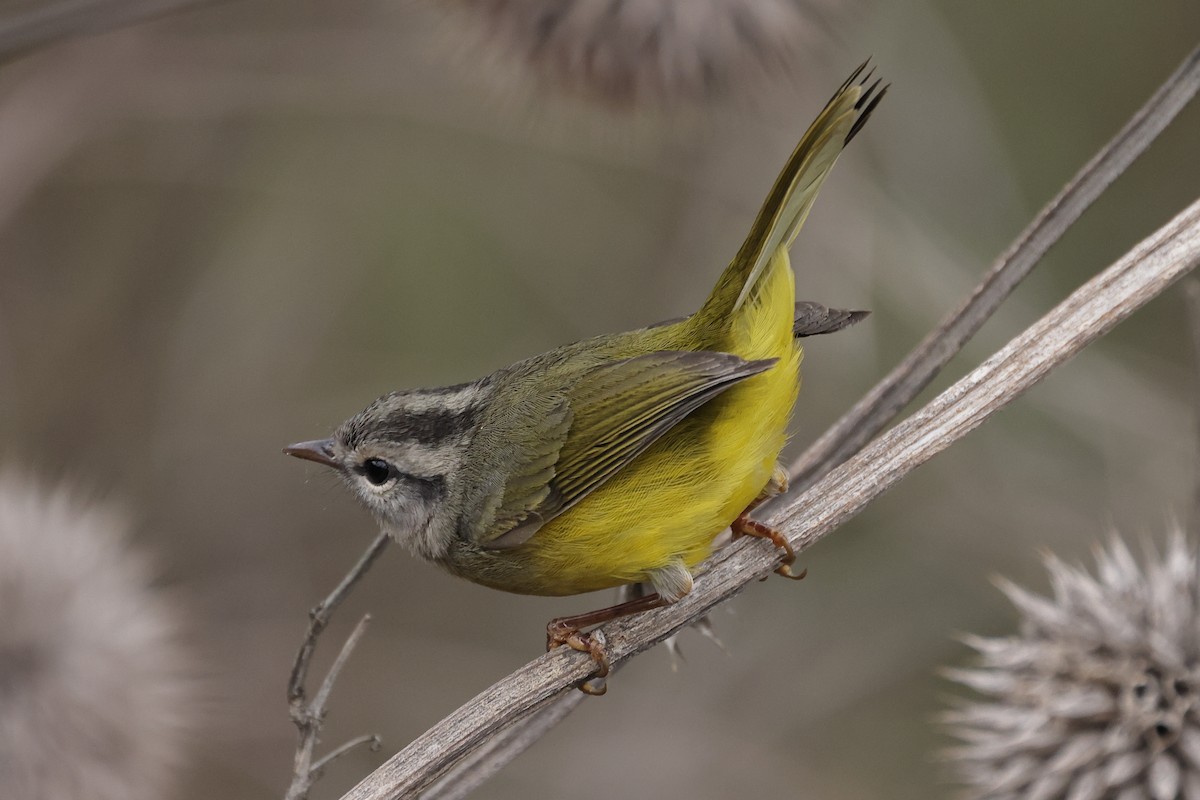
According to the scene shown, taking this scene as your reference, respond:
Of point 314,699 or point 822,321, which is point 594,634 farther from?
point 822,321

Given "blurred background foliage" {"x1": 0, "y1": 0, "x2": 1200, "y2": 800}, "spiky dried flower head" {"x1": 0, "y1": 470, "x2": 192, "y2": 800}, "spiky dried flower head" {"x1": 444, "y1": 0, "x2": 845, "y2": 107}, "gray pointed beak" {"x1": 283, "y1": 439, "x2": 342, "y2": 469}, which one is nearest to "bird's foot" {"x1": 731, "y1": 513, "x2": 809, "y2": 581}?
"gray pointed beak" {"x1": 283, "y1": 439, "x2": 342, "y2": 469}

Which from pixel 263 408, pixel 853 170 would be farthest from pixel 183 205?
pixel 853 170

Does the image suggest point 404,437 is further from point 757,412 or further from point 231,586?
point 231,586

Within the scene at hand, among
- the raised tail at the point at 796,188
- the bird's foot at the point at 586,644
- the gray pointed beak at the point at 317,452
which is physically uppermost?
the gray pointed beak at the point at 317,452

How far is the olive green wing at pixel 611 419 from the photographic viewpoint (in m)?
3.39

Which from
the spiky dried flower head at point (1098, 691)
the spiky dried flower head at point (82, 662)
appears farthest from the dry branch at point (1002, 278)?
the spiky dried flower head at point (82, 662)

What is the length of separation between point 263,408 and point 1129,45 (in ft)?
16.9

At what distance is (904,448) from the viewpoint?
323 cm

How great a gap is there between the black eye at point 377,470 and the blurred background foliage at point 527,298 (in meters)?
1.16

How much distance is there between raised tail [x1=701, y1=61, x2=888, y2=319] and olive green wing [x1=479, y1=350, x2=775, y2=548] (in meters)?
0.23

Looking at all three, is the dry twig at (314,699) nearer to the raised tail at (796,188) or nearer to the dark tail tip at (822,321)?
the raised tail at (796,188)

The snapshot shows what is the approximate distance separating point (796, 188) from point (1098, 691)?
6.98 ft

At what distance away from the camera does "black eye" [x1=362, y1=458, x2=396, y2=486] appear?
383cm

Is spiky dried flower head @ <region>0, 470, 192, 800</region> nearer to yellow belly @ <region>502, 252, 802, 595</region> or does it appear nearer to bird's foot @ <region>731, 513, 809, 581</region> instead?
yellow belly @ <region>502, 252, 802, 595</region>
